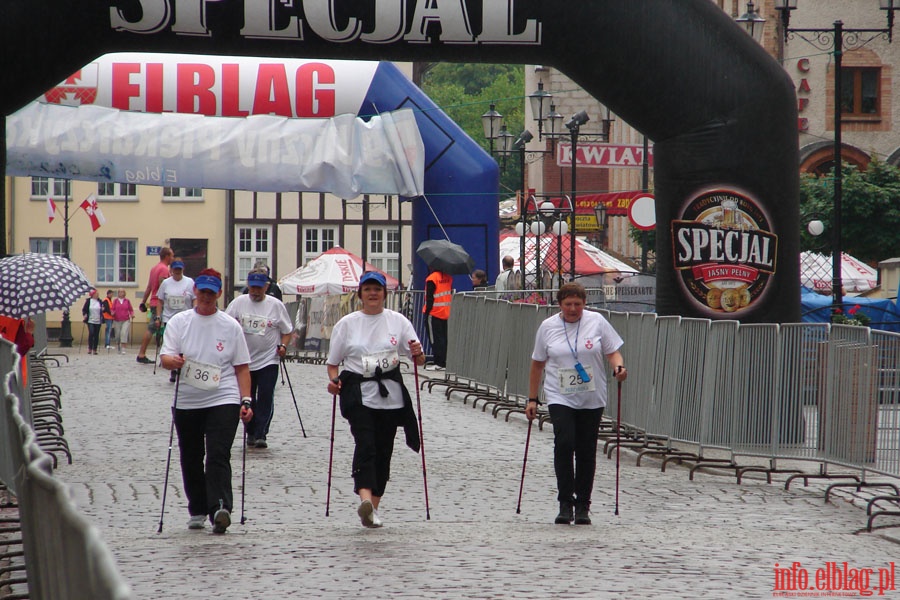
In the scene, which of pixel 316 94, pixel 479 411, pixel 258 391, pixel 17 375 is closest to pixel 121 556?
pixel 17 375

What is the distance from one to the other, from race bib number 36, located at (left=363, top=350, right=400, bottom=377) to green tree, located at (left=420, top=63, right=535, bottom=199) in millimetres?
85180

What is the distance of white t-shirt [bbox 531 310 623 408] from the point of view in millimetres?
10625

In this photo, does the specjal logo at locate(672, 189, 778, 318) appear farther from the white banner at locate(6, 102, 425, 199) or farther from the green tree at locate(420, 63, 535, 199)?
the green tree at locate(420, 63, 535, 199)

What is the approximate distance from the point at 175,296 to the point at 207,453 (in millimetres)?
12107

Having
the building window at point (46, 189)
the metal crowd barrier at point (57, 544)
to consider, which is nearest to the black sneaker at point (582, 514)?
the metal crowd barrier at point (57, 544)

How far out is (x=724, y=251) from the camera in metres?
15.6

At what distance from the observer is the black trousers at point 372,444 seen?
1002 cm

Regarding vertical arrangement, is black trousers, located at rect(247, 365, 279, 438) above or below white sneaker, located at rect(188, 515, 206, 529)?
above

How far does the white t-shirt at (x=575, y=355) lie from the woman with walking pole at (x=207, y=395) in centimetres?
208

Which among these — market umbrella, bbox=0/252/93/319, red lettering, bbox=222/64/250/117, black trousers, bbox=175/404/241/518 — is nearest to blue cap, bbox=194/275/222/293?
black trousers, bbox=175/404/241/518

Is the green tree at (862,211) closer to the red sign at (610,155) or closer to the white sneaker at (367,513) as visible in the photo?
the red sign at (610,155)

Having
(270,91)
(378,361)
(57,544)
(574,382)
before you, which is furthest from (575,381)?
(270,91)

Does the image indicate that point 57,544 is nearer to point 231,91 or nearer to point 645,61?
point 645,61

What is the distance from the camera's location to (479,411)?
19375 millimetres
